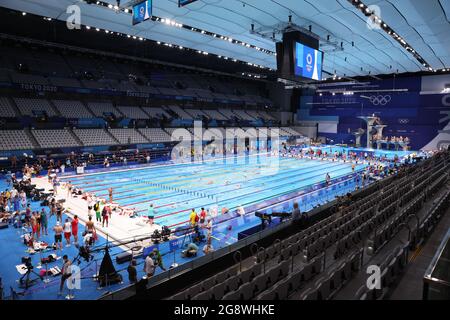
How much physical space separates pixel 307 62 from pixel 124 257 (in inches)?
421

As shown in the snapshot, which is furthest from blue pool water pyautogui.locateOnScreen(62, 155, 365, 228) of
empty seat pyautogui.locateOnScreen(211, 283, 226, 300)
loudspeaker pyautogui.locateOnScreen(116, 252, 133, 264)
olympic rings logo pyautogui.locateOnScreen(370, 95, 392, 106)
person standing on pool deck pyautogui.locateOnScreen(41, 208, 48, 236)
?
olympic rings logo pyautogui.locateOnScreen(370, 95, 392, 106)

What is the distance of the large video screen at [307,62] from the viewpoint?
12789 millimetres

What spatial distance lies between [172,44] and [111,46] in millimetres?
7563

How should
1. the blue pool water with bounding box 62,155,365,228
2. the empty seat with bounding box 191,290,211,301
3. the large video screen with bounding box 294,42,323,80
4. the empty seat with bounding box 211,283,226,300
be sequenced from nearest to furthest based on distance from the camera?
1. the empty seat with bounding box 191,290,211,301
2. the empty seat with bounding box 211,283,226,300
3. the large video screen with bounding box 294,42,323,80
4. the blue pool water with bounding box 62,155,365,228

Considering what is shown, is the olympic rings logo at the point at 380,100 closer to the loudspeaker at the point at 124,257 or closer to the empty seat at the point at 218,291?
the loudspeaker at the point at 124,257

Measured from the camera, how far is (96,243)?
1156 cm

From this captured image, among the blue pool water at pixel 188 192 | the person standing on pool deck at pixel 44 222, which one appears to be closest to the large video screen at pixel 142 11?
the blue pool water at pixel 188 192

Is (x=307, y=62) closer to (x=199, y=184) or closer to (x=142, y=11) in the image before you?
(x=142, y=11)

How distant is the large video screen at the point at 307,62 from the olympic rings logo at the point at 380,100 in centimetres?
3701

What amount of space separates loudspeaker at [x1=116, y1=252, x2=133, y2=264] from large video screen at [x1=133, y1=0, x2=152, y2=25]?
780 centimetres

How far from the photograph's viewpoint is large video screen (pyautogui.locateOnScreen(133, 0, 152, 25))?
10.0 meters

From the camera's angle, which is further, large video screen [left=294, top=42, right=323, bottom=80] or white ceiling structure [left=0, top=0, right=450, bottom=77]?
white ceiling structure [left=0, top=0, right=450, bottom=77]

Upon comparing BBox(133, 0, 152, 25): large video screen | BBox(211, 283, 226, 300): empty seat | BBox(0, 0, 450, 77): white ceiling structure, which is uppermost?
BBox(0, 0, 450, 77): white ceiling structure

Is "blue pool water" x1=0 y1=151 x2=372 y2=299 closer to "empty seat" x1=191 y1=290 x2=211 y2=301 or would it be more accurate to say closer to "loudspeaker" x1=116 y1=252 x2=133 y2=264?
"loudspeaker" x1=116 y1=252 x2=133 y2=264
